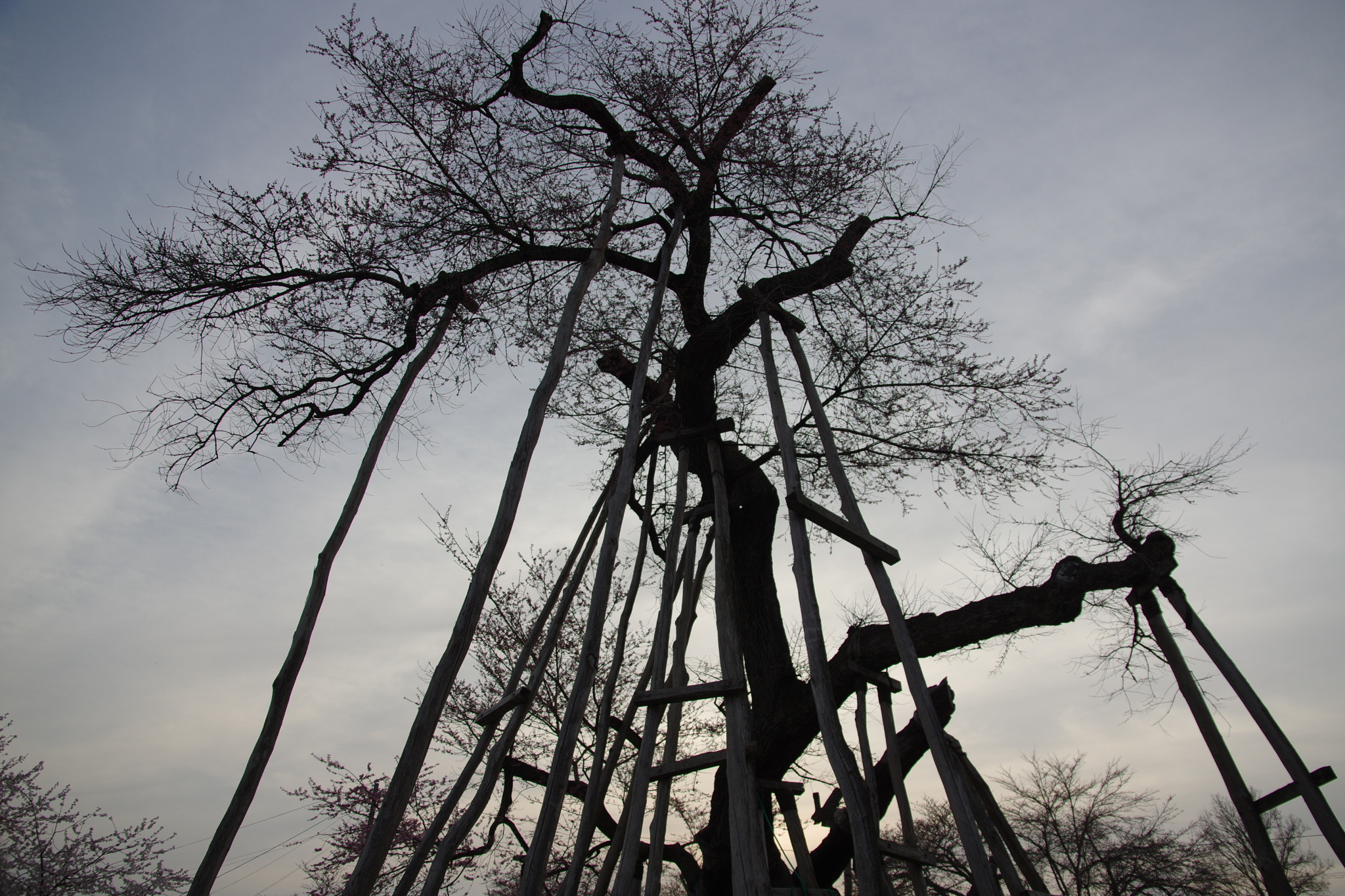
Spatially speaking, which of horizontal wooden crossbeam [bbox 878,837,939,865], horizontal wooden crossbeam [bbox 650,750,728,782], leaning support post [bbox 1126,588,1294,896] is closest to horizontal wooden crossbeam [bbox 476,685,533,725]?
horizontal wooden crossbeam [bbox 650,750,728,782]

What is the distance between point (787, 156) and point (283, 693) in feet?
17.0

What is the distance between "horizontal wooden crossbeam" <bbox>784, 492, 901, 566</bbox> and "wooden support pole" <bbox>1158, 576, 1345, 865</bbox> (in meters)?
2.03

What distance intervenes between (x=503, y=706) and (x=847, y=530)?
6.75 feet

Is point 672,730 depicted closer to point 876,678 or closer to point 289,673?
point 876,678

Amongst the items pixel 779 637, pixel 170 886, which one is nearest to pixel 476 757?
pixel 779 637

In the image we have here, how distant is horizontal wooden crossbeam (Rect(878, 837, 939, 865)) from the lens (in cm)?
362

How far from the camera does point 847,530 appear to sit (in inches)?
155

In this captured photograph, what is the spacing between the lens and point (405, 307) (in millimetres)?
5645

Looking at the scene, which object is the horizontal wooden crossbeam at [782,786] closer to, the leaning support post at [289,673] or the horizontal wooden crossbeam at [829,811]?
the horizontal wooden crossbeam at [829,811]

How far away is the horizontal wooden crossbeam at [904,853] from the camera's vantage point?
3.62 m

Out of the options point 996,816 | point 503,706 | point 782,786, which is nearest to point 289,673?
point 503,706

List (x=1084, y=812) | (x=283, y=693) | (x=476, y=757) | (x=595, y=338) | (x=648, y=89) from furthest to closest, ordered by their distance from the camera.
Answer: (x=1084, y=812) → (x=595, y=338) → (x=648, y=89) → (x=476, y=757) → (x=283, y=693)

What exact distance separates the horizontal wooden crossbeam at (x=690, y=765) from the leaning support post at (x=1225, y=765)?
2.80m

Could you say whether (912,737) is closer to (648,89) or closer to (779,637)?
(779,637)
